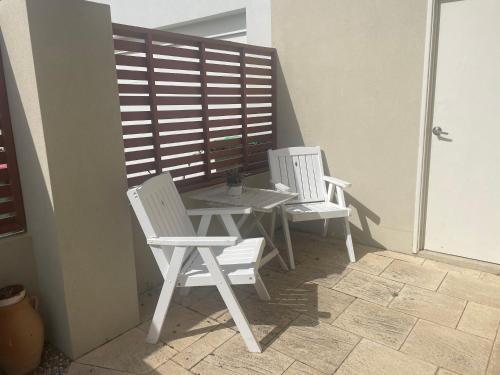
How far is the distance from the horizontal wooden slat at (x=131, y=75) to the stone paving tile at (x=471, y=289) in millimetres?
2706

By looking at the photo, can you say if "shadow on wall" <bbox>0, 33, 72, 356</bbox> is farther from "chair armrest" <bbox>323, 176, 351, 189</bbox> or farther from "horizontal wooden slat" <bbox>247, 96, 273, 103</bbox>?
"chair armrest" <bbox>323, 176, 351, 189</bbox>

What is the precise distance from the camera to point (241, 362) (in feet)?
7.09

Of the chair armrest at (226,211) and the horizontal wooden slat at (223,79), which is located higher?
the horizontal wooden slat at (223,79)

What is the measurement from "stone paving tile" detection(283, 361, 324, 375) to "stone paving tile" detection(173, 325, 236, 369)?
1.51ft

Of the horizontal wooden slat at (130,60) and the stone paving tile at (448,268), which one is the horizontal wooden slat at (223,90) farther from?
the stone paving tile at (448,268)

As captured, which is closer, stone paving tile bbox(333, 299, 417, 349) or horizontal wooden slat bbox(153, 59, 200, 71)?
stone paving tile bbox(333, 299, 417, 349)

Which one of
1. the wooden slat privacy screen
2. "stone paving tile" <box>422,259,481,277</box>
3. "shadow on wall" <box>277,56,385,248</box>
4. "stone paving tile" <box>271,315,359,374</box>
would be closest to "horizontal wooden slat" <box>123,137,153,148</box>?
the wooden slat privacy screen

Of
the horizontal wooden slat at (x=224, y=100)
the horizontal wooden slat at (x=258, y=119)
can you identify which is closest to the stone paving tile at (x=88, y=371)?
the horizontal wooden slat at (x=224, y=100)

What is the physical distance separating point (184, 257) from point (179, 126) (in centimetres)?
119

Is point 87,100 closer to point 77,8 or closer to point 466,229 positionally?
point 77,8

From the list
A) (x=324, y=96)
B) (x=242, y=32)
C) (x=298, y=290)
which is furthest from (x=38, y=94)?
(x=242, y=32)

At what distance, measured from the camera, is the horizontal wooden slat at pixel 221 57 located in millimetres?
3291

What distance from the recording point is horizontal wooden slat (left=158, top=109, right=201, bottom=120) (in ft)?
9.65

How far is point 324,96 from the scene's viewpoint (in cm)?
383
